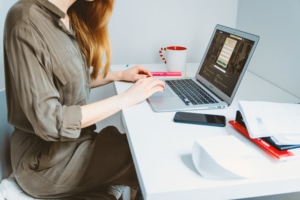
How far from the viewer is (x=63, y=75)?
2.85 feet

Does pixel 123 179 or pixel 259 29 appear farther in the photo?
pixel 259 29

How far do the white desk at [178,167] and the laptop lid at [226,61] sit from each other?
0.15 m

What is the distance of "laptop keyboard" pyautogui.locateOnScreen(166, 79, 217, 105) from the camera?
1054mm

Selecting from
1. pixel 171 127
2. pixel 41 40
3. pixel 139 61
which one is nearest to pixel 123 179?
pixel 171 127

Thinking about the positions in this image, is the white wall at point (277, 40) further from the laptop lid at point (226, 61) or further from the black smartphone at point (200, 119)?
the black smartphone at point (200, 119)

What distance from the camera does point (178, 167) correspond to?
2.19 feet

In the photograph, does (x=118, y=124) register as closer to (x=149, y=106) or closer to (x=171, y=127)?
(x=149, y=106)

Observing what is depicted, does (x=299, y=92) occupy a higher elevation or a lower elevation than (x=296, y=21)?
lower

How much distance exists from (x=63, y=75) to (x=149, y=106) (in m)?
0.29

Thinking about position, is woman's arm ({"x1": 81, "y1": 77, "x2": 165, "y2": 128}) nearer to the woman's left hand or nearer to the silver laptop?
the silver laptop

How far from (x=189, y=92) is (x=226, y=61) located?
0.56ft

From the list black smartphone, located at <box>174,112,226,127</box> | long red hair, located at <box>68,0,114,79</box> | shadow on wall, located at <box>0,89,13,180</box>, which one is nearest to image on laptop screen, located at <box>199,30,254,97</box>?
black smartphone, located at <box>174,112,226,127</box>

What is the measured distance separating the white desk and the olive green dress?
0.51 feet

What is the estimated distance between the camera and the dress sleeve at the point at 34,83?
0.74m
